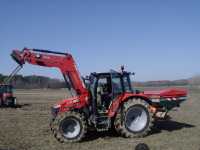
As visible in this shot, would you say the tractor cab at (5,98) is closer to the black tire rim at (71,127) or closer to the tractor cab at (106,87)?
the tractor cab at (106,87)

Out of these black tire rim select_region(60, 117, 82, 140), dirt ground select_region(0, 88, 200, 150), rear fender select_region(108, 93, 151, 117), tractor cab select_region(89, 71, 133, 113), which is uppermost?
tractor cab select_region(89, 71, 133, 113)

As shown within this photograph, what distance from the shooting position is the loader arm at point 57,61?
49.8ft

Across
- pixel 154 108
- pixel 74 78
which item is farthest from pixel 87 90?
pixel 154 108

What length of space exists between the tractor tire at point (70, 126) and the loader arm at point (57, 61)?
1212 millimetres

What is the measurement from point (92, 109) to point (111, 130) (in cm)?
151

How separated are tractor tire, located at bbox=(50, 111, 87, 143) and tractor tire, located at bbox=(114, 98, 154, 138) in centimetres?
134

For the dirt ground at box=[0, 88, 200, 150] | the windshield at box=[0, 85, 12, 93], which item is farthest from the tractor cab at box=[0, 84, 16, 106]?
Answer: the dirt ground at box=[0, 88, 200, 150]

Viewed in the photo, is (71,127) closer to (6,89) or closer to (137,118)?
(137,118)

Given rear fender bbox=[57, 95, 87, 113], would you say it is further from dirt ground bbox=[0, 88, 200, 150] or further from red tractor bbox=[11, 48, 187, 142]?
dirt ground bbox=[0, 88, 200, 150]

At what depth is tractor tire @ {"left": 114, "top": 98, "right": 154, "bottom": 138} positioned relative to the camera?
14.9m

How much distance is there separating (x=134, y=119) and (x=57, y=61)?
350 cm

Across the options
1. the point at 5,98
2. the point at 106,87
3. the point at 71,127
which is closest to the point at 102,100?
the point at 106,87

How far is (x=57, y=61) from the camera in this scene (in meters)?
15.2

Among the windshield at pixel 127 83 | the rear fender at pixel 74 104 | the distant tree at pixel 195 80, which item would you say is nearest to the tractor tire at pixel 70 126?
the rear fender at pixel 74 104
